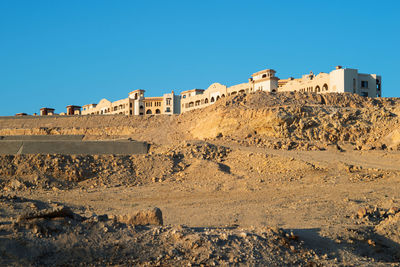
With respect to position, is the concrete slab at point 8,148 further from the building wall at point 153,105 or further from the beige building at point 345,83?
the building wall at point 153,105

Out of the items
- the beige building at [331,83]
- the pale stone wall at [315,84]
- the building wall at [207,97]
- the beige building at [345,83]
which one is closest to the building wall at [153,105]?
the building wall at [207,97]

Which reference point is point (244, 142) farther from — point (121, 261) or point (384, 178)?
point (121, 261)

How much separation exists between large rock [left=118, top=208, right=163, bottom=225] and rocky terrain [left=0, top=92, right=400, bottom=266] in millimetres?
23

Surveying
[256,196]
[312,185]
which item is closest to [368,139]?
[312,185]

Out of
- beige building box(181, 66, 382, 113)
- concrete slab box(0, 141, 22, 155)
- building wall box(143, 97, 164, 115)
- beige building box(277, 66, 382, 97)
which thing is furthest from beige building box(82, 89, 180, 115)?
concrete slab box(0, 141, 22, 155)

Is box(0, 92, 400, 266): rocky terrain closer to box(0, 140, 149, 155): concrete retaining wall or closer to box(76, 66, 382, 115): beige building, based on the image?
box(0, 140, 149, 155): concrete retaining wall

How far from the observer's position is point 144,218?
294 inches

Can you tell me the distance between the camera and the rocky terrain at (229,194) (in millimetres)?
6254

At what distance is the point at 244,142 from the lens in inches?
915

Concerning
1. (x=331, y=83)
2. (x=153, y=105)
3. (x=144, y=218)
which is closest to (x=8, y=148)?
(x=144, y=218)

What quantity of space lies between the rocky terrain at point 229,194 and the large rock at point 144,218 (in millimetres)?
23

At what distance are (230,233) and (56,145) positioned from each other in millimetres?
17592

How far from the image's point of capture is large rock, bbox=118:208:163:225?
23.9 feet

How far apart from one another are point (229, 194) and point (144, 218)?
7.73m
